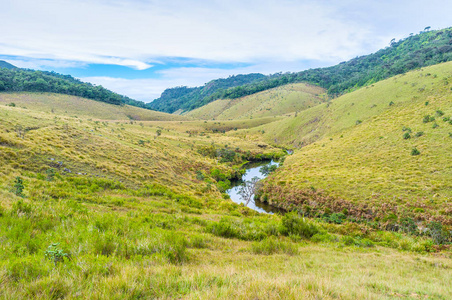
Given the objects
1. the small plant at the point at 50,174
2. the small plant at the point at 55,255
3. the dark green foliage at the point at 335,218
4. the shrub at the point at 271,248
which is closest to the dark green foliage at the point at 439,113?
the dark green foliage at the point at 335,218

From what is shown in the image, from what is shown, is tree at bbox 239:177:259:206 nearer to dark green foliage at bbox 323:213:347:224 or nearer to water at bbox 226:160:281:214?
water at bbox 226:160:281:214

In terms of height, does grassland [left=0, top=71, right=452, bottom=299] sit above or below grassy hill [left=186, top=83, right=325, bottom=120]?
below

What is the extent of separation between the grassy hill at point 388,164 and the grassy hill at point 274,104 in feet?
255

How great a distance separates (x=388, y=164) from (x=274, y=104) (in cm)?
12007

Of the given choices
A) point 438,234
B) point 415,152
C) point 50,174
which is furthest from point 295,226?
point 415,152

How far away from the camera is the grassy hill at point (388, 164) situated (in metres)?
20.4

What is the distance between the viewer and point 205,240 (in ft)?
23.3

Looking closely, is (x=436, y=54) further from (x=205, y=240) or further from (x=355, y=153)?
(x=205, y=240)

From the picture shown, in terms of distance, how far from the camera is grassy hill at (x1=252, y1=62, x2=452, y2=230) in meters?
20.4

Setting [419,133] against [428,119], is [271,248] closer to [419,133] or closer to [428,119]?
[419,133]

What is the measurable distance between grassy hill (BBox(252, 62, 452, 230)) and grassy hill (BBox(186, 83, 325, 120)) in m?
77.8

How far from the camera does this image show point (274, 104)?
144m

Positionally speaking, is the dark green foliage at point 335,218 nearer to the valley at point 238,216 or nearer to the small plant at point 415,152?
the valley at point 238,216

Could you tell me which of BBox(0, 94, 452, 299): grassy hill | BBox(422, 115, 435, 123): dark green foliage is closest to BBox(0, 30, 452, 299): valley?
BBox(0, 94, 452, 299): grassy hill
